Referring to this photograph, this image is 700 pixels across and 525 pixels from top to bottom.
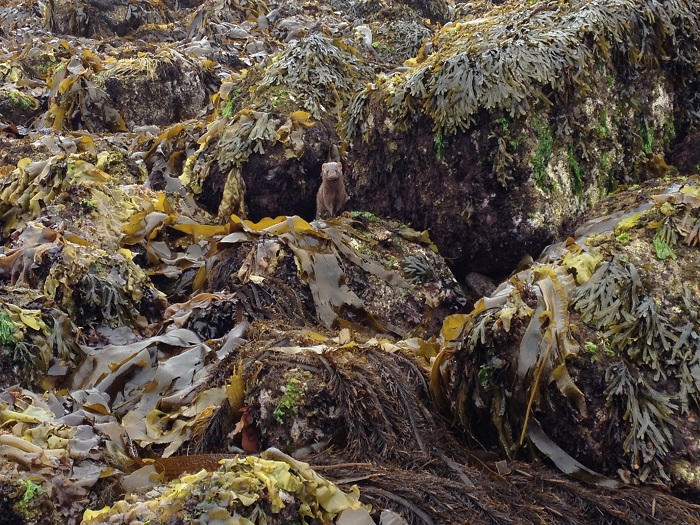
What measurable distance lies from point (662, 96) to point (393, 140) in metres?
1.71

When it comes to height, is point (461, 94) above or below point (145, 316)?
above

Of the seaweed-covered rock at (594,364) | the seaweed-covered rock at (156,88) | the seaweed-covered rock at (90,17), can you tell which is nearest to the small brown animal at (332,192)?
the seaweed-covered rock at (594,364)

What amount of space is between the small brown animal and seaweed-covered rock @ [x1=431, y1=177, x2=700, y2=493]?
1.78m

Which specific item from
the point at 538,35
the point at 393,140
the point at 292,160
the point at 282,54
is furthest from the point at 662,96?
the point at 282,54

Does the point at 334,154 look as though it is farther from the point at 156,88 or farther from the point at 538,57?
the point at 156,88

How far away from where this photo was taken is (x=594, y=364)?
90.0 inches

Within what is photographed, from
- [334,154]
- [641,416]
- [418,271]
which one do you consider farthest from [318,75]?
[641,416]

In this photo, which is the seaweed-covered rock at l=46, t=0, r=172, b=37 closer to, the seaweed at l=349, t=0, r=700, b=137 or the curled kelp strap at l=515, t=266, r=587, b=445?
the seaweed at l=349, t=0, r=700, b=137

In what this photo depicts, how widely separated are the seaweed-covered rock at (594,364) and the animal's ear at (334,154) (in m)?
2.22

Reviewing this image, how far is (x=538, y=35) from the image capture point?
147 inches

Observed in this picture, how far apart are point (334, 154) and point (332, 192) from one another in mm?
499

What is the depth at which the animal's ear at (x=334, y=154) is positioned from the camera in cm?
459

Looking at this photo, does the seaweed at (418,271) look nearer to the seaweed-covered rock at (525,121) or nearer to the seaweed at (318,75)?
the seaweed-covered rock at (525,121)

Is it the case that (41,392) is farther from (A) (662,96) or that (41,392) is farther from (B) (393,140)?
(A) (662,96)
